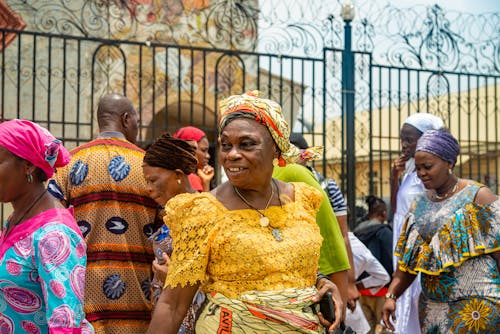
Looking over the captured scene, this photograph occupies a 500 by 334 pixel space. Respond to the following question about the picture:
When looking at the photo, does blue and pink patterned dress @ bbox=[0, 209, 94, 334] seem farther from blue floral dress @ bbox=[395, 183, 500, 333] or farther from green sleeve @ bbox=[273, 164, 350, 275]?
blue floral dress @ bbox=[395, 183, 500, 333]

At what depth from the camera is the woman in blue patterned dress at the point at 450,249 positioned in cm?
427

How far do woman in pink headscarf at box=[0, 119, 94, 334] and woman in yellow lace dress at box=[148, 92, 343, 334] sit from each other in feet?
1.17

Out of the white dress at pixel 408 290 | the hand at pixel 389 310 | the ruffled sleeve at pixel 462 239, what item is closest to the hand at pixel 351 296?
the hand at pixel 389 310

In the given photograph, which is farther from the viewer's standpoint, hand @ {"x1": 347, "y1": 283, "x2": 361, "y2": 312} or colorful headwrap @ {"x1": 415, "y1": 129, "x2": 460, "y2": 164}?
colorful headwrap @ {"x1": 415, "y1": 129, "x2": 460, "y2": 164}

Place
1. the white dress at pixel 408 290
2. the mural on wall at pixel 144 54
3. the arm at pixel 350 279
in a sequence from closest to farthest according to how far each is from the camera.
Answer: the arm at pixel 350 279, the white dress at pixel 408 290, the mural on wall at pixel 144 54

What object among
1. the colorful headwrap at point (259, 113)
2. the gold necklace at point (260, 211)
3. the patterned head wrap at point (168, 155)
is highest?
the colorful headwrap at point (259, 113)

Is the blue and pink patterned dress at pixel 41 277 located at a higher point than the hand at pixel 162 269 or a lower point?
higher

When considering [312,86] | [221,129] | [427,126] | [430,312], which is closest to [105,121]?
[221,129]

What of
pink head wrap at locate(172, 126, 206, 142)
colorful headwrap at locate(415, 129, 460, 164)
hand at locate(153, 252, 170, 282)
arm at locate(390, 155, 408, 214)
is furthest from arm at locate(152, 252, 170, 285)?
arm at locate(390, 155, 408, 214)

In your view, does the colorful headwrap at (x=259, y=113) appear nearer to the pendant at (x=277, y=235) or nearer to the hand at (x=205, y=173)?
the pendant at (x=277, y=235)

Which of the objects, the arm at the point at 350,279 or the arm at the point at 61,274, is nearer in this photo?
the arm at the point at 61,274

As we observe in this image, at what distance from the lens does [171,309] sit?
274 centimetres

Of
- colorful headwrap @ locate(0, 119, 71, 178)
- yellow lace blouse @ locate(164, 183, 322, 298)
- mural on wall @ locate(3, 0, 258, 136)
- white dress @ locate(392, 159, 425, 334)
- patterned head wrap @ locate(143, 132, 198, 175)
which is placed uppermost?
mural on wall @ locate(3, 0, 258, 136)

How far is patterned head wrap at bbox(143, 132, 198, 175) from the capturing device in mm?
3928
